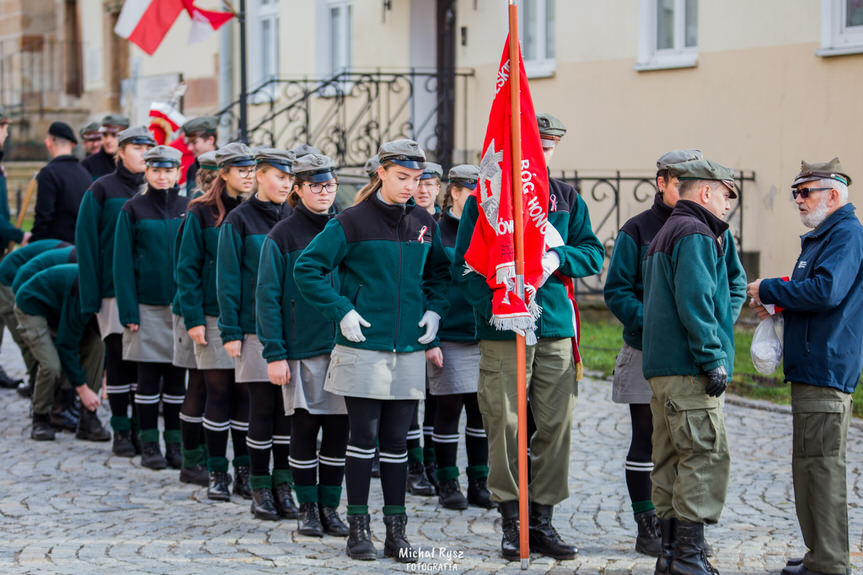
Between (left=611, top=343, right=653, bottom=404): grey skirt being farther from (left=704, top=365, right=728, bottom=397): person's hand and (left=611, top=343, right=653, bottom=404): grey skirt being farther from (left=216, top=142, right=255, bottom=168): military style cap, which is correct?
(left=216, top=142, right=255, bottom=168): military style cap

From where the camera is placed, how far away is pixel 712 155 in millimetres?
12688

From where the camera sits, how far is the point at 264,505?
6609 millimetres

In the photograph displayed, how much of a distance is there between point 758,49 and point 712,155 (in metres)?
1.13

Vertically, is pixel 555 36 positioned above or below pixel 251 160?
above

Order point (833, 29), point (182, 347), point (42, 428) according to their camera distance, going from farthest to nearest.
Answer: point (833, 29) < point (42, 428) < point (182, 347)

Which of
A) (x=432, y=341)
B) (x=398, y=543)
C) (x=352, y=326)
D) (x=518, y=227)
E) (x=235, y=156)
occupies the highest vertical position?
(x=235, y=156)

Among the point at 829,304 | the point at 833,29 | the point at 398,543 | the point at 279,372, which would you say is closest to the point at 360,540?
the point at 398,543

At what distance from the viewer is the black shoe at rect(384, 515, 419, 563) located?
569cm

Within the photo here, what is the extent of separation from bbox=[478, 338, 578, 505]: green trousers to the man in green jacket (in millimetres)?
556

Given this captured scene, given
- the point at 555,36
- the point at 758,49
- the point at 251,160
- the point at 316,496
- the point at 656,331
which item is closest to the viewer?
Result: the point at 656,331

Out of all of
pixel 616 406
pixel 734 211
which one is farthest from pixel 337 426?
pixel 734 211

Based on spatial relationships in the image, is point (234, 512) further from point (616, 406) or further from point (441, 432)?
point (616, 406)

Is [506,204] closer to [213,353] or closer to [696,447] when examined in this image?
[696,447]

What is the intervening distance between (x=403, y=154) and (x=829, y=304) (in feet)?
6.47
